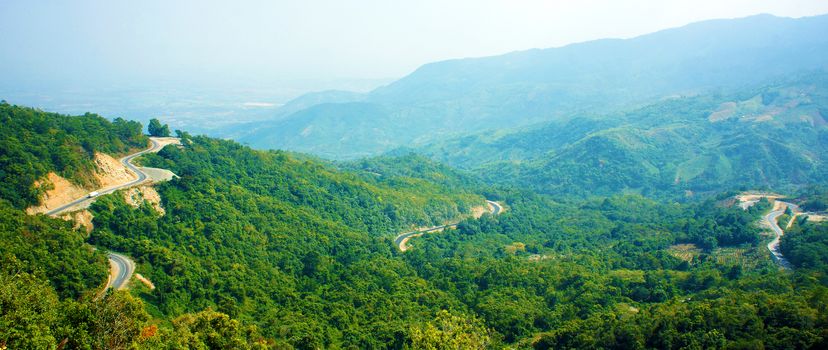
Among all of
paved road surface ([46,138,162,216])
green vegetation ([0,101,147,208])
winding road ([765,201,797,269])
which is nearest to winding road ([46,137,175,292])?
paved road surface ([46,138,162,216])

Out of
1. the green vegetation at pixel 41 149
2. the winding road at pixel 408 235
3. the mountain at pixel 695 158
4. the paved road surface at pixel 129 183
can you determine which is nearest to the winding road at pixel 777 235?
the winding road at pixel 408 235

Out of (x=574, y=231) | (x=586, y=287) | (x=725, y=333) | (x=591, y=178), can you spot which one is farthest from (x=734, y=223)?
(x=591, y=178)

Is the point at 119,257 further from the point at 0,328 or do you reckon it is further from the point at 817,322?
the point at 817,322

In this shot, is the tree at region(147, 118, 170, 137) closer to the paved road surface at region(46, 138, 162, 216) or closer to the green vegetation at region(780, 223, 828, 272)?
the paved road surface at region(46, 138, 162, 216)

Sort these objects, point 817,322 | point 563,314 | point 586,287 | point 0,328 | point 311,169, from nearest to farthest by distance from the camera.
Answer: point 0,328, point 817,322, point 563,314, point 586,287, point 311,169

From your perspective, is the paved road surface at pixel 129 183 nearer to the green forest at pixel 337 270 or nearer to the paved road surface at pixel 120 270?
the green forest at pixel 337 270

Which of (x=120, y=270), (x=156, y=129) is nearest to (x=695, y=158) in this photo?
(x=156, y=129)
